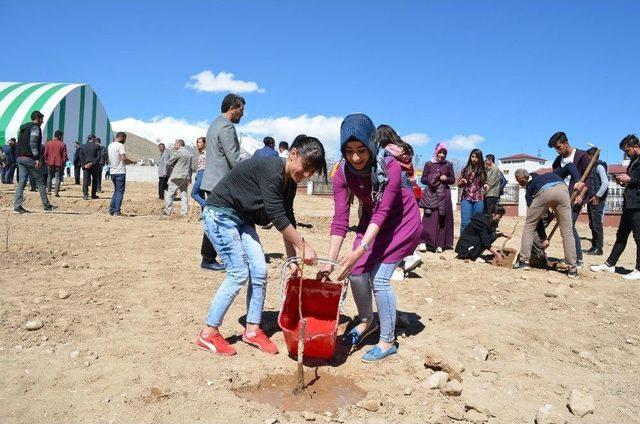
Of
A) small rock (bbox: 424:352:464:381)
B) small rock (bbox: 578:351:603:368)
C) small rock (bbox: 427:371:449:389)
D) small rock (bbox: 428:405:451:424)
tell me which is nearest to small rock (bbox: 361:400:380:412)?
small rock (bbox: 428:405:451:424)

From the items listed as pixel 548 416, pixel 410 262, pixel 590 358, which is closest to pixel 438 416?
pixel 548 416

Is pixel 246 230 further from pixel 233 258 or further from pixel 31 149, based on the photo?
pixel 31 149

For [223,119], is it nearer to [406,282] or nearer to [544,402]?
[406,282]

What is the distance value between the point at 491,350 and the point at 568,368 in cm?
52

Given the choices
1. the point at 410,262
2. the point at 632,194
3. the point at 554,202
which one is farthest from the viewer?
the point at 632,194

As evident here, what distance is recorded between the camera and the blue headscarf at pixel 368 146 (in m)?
3.00

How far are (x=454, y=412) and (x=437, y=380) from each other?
298mm

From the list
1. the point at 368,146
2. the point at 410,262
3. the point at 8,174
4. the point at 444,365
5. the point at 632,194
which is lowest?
the point at 444,365

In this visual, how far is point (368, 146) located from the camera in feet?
9.96

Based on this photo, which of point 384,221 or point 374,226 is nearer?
point 374,226

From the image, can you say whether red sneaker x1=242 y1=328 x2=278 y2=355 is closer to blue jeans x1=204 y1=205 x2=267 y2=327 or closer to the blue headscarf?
blue jeans x1=204 y1=205 x2=267 y2=327

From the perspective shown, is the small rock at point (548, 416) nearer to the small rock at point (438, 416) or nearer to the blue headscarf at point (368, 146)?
the small rock at point (438, 416)

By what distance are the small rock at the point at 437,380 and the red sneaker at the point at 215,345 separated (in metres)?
1.29

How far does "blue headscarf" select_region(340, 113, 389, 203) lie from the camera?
3.00 metres
